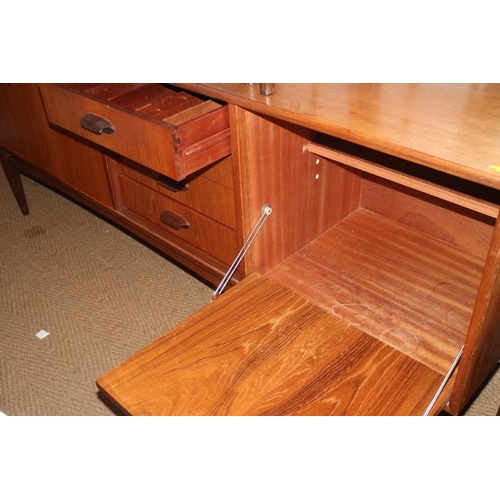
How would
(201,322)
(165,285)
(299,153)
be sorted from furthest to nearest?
(165,285), (299,153), (201,322)

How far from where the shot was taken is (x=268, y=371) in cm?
78

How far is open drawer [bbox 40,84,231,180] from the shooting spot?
854 millimetres

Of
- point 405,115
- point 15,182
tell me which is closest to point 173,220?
point 405,115

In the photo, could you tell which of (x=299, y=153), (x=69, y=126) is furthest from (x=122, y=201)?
(x=299, y=153)

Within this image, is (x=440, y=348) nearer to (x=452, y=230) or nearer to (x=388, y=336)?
(x=388, y=336)

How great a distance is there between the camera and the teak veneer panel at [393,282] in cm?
90

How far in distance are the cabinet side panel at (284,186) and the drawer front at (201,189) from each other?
0.06 metres

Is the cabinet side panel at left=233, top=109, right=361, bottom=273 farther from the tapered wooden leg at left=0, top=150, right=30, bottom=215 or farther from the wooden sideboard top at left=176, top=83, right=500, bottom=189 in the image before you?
the tapered wooden leg at left=0, top=150, right=30, bottom=215

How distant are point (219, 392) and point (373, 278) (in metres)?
0.41

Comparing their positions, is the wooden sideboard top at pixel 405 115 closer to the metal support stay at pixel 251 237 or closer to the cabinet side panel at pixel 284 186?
the cabinet side panel at pixel 284 186

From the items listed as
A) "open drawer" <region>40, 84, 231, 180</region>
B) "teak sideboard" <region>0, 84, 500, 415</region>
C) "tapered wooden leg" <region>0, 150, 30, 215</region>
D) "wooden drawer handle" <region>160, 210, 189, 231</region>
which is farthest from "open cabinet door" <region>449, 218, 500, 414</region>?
"tapered wooden leg" <region>0, 150, 30, 215</region>

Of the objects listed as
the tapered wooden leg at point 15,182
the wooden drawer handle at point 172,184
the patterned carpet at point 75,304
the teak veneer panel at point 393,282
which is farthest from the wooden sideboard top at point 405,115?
the tapered wooden leg at point 15,182

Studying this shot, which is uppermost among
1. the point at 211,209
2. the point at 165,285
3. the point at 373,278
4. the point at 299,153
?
the point at 299,153

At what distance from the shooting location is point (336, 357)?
0.80m
